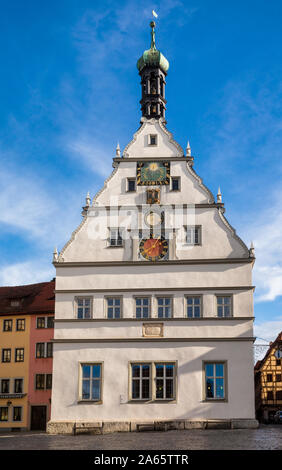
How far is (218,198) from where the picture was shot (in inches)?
1298

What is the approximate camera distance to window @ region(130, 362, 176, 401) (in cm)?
3011

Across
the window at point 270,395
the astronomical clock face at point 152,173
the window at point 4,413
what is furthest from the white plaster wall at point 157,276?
the window at point 270,395

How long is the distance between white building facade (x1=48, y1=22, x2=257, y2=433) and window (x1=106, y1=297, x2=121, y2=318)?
0.17ft

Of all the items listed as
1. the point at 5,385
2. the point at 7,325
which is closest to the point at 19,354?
the point at 5,385

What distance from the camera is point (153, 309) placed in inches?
1227

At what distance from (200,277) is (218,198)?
14.6ft

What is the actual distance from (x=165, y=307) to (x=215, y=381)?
170 inches

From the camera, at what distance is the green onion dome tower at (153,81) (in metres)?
36.3

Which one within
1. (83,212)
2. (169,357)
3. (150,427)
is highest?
(83,212)

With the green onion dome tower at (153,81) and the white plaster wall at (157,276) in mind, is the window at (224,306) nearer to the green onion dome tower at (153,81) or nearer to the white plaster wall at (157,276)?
the white plaster wall at (157,276)

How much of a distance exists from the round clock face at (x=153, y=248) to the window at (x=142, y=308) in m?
2.18

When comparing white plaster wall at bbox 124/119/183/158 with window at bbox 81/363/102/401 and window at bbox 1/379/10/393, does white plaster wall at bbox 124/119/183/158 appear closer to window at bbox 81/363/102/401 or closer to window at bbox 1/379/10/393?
window at bbox 81/363/102/401
